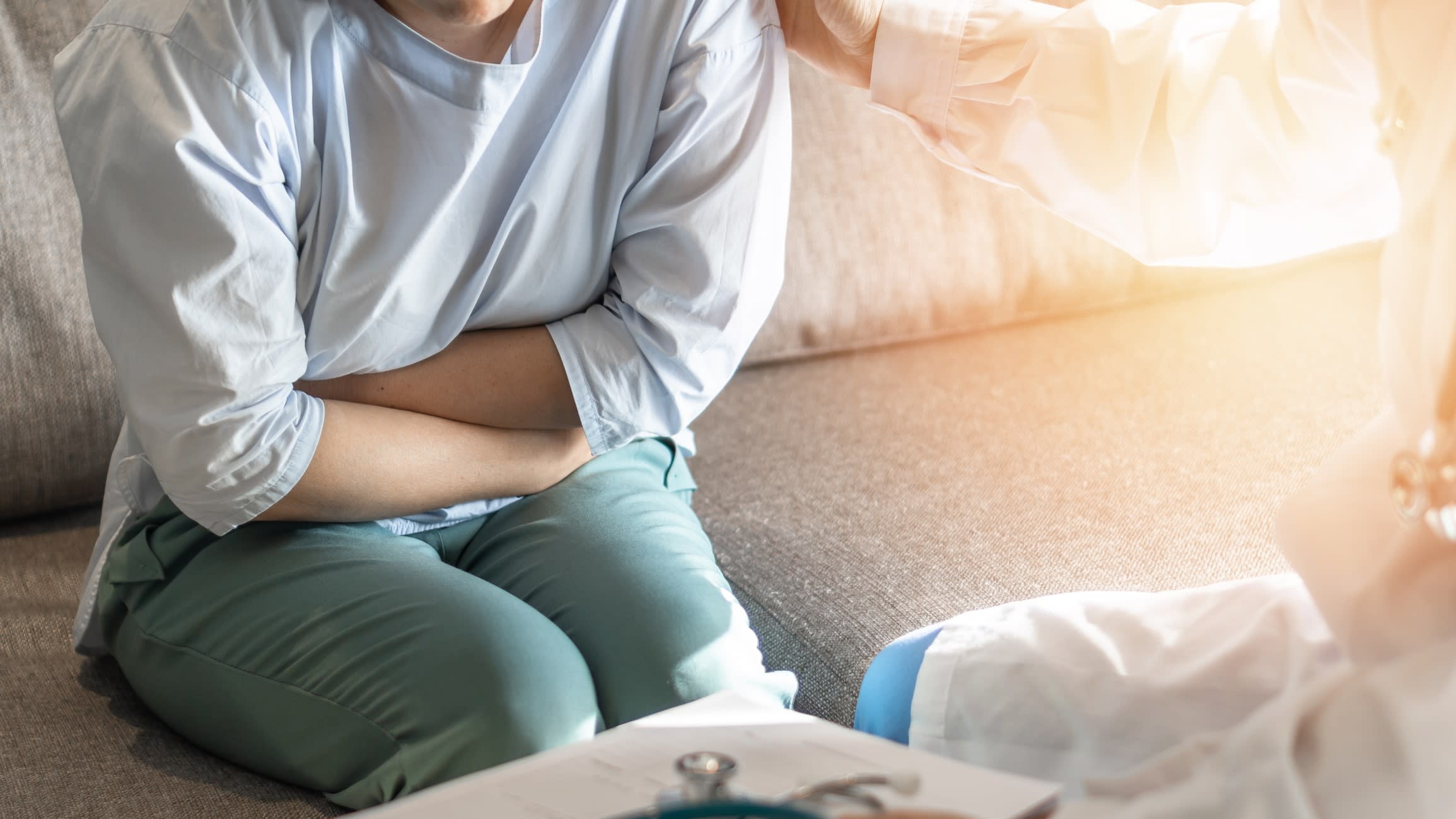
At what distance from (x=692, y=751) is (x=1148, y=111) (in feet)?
1.97

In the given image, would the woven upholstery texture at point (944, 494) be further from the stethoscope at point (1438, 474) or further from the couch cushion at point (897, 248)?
the stethoscope at point (1438, 474)

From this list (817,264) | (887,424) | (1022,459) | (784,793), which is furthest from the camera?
(817,264)

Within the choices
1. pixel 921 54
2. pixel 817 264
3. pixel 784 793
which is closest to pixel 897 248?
pixel 817 264

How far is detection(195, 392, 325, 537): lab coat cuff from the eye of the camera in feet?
3.20

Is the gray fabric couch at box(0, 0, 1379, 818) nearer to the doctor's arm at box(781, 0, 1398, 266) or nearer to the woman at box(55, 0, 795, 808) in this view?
the woman at box(55, 0, 795, 808)

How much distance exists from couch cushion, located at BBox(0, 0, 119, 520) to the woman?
227mm

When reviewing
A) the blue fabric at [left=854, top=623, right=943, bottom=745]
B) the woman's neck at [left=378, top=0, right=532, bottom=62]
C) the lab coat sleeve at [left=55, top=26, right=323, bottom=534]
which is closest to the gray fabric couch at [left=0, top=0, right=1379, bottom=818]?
the blue fabric at [left=854, top=623, right=943, bottom=745]

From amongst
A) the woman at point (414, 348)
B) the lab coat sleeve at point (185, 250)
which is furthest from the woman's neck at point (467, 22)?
the lab coat sleeve at point (185, 250)

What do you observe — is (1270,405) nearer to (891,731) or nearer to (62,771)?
(891,731)

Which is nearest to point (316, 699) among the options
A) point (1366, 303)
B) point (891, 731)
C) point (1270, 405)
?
point (891, 731)

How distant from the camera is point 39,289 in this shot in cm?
128

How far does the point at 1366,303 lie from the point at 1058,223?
0.43 meters

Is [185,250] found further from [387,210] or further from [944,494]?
[944,494]

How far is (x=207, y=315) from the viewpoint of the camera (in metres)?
0.91
